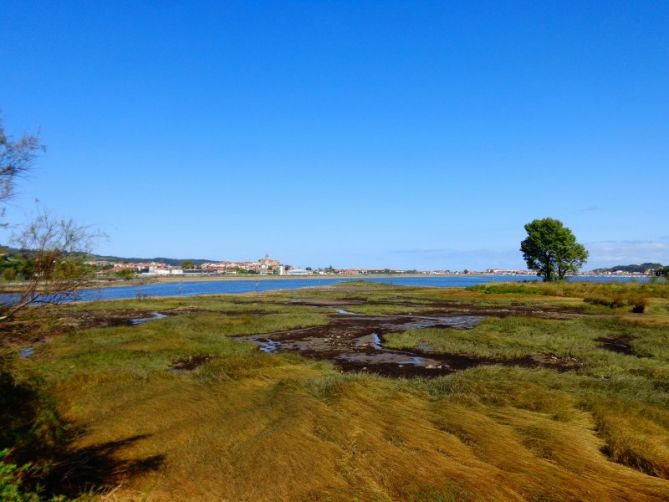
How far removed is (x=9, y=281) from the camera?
357 inches

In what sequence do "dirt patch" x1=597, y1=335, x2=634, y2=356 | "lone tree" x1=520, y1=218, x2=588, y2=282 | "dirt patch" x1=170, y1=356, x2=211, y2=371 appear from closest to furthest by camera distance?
1. "dirt patch" x1=170, y1=356, x2=211, y2=371
2. "dirt patch" x1=597, y1=335, x2=634, y2=356
3. "lone tree" x1=520, y1=218, x2=588, y2=282

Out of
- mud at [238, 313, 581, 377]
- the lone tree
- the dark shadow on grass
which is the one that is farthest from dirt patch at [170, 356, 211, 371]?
the lone tree

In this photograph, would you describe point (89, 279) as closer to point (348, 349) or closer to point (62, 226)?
point (62, 226)

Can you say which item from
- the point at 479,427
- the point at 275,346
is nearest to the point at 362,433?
the point at 479,427

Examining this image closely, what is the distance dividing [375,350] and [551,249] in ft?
260

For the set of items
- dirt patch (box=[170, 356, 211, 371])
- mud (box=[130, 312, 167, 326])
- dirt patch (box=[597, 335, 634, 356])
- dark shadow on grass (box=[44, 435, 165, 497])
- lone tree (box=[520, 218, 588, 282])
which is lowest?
mud (box=[130, 312, 167, 326])

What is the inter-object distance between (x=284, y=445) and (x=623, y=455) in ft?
23.5

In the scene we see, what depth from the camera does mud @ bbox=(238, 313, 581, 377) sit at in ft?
70.7

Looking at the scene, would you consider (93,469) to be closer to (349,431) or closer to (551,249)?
(349,431)

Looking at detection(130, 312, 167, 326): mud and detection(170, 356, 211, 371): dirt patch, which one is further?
detection(130, 312, 167, 326): mud

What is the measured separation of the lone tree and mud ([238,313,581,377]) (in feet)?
198

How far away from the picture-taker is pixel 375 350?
26828mm

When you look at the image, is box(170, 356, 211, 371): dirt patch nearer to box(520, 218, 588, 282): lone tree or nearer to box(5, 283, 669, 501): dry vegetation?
box(5, 283, 669, 501): dry vegetation

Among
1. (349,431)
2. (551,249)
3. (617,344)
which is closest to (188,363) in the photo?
(349,431)
